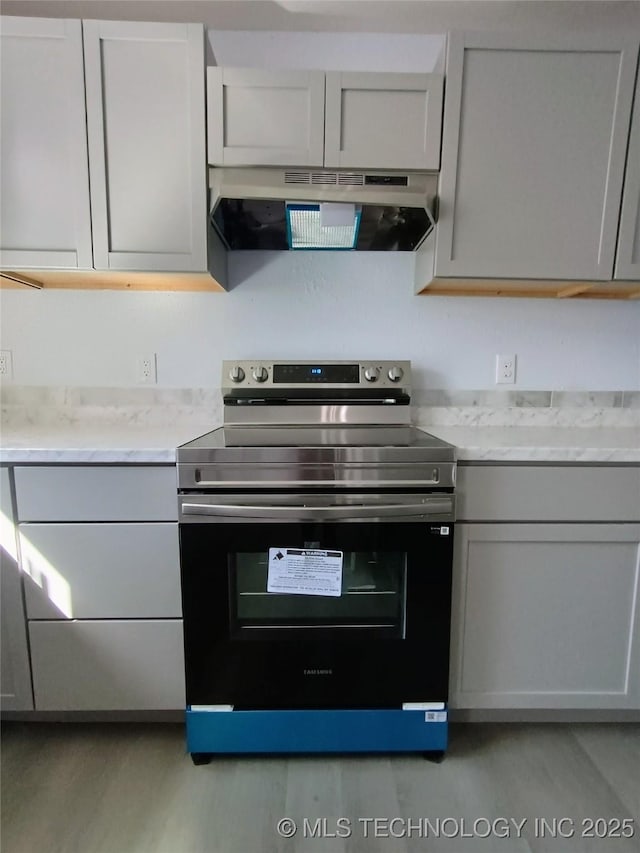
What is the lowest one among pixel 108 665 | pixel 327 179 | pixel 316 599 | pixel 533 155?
pixel 108 665

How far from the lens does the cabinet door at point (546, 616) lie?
127 cm

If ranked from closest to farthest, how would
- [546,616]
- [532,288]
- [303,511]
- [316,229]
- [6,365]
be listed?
[303,511]
[546,616]
[316,229]
[532,288]
[6,365]

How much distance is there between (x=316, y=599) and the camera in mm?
1239

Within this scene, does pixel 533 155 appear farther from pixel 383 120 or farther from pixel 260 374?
pixel 260 374

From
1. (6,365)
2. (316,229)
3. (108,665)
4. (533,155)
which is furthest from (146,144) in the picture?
(108,665)

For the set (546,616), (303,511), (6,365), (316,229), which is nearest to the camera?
(303,511)

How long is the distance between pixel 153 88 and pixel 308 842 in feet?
6.92

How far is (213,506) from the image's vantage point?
46.6 inches

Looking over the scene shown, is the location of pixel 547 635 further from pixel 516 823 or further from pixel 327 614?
pixel 327 614

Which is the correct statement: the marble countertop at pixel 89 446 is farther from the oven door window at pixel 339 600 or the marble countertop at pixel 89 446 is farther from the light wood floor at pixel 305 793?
the light wood floor at pixel 305 793

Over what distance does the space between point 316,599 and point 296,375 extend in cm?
77

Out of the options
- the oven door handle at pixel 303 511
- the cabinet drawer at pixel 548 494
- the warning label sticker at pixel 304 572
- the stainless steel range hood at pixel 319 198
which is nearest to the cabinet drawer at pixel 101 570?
the oven door handle at pixel 303 511

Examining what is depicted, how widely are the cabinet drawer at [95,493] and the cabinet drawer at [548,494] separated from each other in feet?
2.82

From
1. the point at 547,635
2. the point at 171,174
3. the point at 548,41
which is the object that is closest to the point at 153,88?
the point at 171,174
